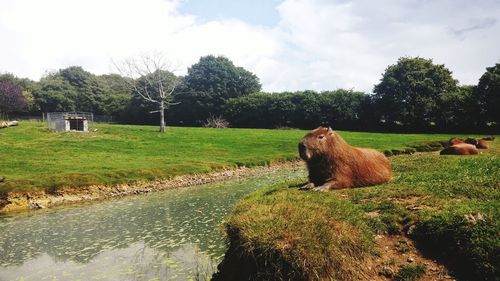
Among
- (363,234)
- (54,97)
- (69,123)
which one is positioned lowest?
(363,234)

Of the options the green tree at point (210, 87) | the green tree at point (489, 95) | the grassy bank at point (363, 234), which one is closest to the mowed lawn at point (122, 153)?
the grassy bank at point (363, 234)

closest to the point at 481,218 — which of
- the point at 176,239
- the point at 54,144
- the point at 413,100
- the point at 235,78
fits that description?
the point at 176,239

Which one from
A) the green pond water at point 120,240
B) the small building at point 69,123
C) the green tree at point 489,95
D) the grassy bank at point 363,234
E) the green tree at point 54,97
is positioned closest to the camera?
the grassy bank at point 363,234

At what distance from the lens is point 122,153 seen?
37.4 m

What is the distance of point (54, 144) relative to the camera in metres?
39.7

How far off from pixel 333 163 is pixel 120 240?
8.02 m

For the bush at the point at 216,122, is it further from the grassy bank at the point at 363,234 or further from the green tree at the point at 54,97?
the grassy bank at the point at 363,234

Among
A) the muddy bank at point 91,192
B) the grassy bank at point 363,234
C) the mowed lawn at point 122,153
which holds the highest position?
the grassy bank at point 363,234

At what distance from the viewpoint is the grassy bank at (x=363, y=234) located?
6445mm

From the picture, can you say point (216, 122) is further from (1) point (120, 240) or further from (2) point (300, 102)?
(1) point (120, 240)

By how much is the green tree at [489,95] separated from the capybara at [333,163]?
178ft

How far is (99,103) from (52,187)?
7783cm

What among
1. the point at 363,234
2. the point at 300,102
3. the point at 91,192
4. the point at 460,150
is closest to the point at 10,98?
the point at 300,102

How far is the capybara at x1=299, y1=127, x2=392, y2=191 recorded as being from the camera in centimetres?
1092
